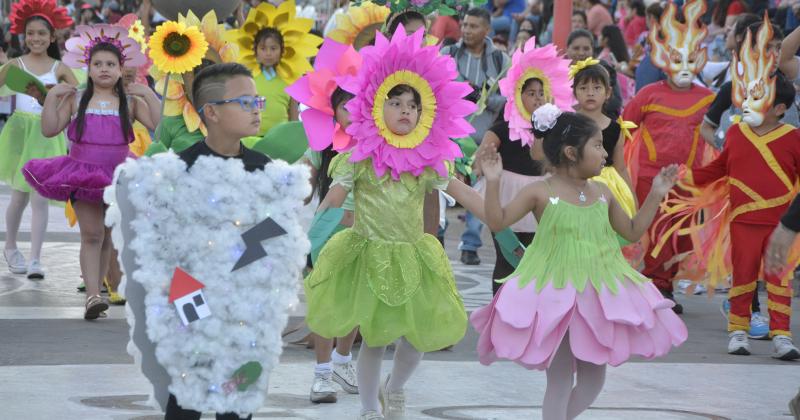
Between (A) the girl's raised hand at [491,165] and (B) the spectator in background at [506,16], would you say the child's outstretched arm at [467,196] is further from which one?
(B) the spectator in background at [506,16]

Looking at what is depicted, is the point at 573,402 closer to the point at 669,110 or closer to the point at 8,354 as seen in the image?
the point at 8,354

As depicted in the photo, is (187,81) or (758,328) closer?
(187,81)

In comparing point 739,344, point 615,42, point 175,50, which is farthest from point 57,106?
point 615,42

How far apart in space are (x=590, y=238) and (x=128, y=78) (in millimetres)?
5448

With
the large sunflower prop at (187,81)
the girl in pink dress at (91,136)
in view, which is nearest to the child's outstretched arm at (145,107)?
the girl in pink dress at (91,136)

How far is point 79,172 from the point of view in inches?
355

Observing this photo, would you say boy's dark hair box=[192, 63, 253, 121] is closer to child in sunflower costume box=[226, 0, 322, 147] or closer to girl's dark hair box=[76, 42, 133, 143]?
child in sunflower costume box=[226, 0, 322, 147]

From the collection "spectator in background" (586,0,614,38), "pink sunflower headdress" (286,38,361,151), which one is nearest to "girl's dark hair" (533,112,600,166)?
"pink sunflower headdress" (286,38,361,151)

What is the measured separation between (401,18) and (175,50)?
5.11 feet

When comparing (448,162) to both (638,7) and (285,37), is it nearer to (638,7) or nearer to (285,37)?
(285,37)

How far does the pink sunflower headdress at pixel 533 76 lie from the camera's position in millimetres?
8148

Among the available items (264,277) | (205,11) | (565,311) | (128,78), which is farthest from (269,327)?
(128,78)

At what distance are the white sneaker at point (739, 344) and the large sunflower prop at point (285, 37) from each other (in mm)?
3253

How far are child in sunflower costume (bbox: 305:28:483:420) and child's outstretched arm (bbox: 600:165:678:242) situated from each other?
0.61 metres
